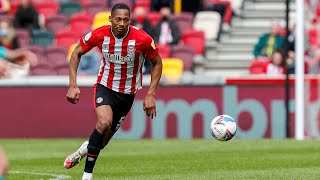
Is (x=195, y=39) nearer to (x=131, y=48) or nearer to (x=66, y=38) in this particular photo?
(x=66, y=38)

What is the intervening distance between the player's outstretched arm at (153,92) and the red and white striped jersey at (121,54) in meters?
0.10

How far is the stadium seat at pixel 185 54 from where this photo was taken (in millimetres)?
23797

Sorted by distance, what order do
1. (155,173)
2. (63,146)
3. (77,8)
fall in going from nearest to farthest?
(155,173) → (63,146) → (77,8)

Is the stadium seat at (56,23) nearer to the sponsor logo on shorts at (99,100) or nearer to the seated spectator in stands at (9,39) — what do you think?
the seated spectator in stands at (9,39)

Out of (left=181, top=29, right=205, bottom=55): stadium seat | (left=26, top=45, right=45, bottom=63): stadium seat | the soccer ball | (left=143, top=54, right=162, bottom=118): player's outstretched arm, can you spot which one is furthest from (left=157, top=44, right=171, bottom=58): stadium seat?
(left=143, top=54, right=162, bottom=118): player's outstretched arm

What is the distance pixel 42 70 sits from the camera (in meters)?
23.5

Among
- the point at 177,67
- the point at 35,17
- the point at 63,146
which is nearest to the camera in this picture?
the point at 63,146

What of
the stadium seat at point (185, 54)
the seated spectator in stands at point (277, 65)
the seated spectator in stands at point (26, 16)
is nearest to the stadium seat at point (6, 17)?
the seated spectator in stands at point (26, 16)

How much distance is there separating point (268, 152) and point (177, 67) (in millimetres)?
7042

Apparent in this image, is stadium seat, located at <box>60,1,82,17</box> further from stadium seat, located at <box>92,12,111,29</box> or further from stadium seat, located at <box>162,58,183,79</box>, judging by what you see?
stadium seat, located at <box>162,58,183,79</box>

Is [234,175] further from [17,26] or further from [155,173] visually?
[17,26]

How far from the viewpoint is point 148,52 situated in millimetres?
12180

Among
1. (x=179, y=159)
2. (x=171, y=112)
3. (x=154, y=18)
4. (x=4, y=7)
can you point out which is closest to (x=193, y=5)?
(x=154, y=18)

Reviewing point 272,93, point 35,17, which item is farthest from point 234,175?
point 35,17
